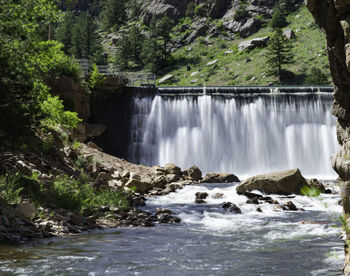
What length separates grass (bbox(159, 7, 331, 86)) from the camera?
214ft

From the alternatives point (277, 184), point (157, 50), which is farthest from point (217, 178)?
point (157, 50)

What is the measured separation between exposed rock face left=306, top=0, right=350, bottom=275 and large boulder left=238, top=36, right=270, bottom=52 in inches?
2753

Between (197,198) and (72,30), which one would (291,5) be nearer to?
(72,30)

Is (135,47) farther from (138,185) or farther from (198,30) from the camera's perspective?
(138,185)

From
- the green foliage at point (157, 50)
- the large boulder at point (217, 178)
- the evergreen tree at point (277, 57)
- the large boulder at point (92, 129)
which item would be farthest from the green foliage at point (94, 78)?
the green foliage at point (157, 50)

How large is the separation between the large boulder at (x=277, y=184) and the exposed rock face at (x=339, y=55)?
12753 millimetres

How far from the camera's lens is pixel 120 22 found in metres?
106

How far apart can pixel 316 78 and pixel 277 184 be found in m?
42.8

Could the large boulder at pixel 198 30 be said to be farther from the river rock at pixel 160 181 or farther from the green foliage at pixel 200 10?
the river rock at pixel 160 181

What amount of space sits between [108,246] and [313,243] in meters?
5.29

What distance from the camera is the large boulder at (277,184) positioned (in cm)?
2020

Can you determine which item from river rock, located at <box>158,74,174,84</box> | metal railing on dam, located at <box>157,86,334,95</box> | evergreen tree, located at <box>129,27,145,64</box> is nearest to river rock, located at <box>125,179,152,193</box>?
metal railing on dam, located at <box>157,86,334,95</box>

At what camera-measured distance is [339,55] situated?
24.9 ft

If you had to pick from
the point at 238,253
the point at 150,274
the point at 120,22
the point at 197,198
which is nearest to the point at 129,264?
the point at 150,274
